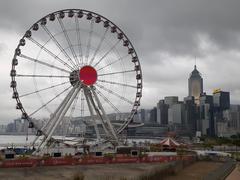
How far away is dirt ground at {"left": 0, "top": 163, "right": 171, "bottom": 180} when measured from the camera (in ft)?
128

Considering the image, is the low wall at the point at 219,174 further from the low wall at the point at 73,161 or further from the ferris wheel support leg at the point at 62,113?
the ferris wheel support leg at the point at 62,113

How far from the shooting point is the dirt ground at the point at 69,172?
128ft

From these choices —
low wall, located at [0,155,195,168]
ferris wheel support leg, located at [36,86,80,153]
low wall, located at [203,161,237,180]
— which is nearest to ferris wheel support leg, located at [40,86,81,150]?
ferris wheel support leg, located at [36,86,80,153]

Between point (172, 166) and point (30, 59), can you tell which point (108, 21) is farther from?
point (172, 166)

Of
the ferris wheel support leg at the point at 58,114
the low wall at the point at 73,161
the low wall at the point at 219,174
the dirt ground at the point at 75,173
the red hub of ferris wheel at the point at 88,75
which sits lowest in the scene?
the low wall at the point at 219,174

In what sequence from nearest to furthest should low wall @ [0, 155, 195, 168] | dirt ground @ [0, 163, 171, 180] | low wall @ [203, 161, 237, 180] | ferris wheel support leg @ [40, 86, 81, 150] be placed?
1. dirt ground @ [0, 163, 171, 180]
2. low wall @ [203, 161, 237, 180]
3. low wall @ [0, 155, 195, 168]
4. ferris wheel support leg @ [40, 86, 81, 150]

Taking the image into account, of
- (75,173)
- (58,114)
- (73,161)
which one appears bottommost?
(75,173)

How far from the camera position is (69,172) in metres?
43.4

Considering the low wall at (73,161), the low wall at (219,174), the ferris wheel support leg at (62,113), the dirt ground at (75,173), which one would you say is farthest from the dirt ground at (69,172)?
the ferris wheel support leg at (62,113)

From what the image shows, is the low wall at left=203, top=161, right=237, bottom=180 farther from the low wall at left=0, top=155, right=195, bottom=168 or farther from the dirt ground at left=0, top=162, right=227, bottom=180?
the low wall at left=0, top=155, right=195, bottom=168

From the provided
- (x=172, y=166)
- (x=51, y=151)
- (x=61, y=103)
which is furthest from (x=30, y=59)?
(x=172, y=166)

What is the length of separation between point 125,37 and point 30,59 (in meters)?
16.8

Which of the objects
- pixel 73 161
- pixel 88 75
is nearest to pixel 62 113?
pixel 88 75

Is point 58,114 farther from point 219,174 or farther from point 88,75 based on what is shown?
point 219,174
